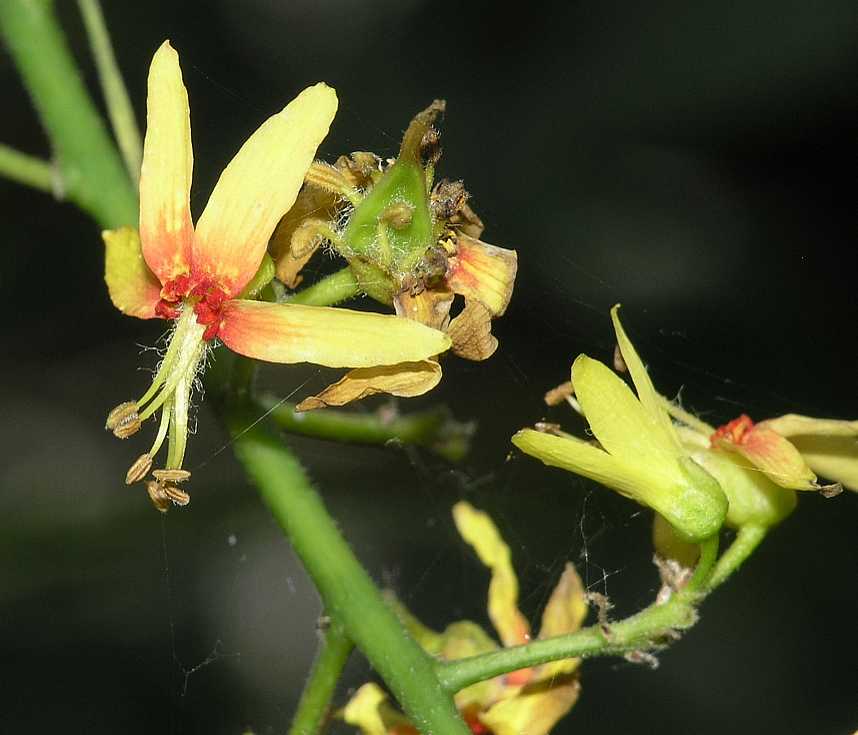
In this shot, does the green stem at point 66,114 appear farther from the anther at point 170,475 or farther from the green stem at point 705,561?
the green stem at point 705,561

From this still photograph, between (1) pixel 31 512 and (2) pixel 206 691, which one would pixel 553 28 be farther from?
(2) pixel 206 691

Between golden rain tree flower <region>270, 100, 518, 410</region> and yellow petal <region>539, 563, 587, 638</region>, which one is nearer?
golden rain tree flower <region>270, 100, 518, 410</region>

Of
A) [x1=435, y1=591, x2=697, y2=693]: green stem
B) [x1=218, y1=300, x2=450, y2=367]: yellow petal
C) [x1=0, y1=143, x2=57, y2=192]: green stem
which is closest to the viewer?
[x1=218, y1=300, x2=450, y2=367]: yellow petal

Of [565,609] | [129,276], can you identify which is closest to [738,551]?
[565,609]

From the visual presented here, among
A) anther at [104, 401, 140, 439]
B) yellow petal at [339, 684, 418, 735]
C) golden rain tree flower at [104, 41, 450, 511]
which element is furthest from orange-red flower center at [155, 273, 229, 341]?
yellow petal at [339, 684, 418, 735]

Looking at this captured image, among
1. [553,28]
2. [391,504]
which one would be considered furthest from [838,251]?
[391,504]

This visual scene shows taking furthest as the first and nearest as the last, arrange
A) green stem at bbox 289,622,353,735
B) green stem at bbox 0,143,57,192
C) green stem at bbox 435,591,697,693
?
green stem at bbox 0,143,57,192 → green stem at bbox 289,622,353,735 → green stem at bbox 435,591,697,693

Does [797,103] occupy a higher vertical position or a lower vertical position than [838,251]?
higher

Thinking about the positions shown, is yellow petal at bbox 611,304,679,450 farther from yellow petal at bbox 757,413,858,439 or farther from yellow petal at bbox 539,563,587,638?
yellow petal at bbox 539,563,587,638
